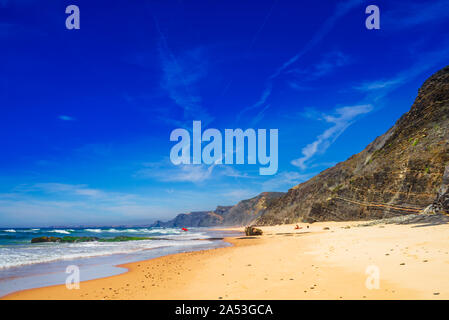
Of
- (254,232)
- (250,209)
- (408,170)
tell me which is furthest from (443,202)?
(250,209)

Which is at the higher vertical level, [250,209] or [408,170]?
[408,170]

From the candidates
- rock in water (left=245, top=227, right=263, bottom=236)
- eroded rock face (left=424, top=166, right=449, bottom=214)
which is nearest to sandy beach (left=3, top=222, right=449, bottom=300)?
eroded rock face (left=424, top=166, right=449, bottom=214)

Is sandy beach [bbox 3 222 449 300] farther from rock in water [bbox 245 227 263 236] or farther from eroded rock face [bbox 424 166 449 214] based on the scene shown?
rock in water [bbox 245 227 263 236]

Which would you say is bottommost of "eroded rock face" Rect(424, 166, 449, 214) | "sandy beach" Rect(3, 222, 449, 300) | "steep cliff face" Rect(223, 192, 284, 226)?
"steep cliff face" Rect(223, 192, 284, 226)

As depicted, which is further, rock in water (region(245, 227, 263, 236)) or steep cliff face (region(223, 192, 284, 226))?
steep cliff face (region(223, 192, 284, 226))

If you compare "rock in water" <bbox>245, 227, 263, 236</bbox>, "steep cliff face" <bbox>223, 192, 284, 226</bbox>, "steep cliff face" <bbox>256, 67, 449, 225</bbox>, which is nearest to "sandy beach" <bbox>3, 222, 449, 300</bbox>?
"steep cliff face" <bbox>256, 67, 449, 225</bbox>

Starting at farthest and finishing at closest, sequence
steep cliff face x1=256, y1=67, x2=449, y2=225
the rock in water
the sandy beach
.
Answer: the rock in water, steep cliff face x1=256, y1=67, x2=449, y2=225, the sandy beach

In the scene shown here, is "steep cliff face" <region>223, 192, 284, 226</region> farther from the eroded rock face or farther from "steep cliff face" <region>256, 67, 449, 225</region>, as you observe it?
the eroded rock face

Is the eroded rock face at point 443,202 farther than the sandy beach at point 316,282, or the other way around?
the eroded rock face at point 443,202

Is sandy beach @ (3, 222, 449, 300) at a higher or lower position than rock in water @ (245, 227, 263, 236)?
higher

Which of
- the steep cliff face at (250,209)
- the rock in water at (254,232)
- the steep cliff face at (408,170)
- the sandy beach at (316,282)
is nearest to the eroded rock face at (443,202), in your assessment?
the sandy beach at (316,282)

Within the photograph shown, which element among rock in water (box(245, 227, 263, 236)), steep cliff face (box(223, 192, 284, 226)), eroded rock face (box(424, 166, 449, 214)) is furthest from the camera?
steep cliff face (box(223, 192, 284, 226))

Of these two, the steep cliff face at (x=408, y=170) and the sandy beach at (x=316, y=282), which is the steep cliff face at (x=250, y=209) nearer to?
the steep cliff face at (x=408, y=170)

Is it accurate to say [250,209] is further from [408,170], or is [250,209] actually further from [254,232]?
[408,170]
